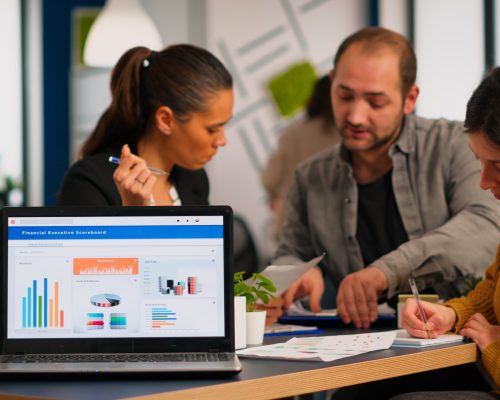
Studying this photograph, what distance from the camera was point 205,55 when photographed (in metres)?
3.25

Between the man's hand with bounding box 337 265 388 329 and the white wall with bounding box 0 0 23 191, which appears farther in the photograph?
the white wall with bounding box 0 0 23 191

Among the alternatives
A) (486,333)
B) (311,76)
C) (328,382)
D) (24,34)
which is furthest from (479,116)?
(24,34)

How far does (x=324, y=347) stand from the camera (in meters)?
2.22

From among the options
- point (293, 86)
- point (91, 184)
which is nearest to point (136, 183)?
point (91, 184)

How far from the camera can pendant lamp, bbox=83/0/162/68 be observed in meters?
5.44

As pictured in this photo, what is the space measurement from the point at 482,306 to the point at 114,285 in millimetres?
982

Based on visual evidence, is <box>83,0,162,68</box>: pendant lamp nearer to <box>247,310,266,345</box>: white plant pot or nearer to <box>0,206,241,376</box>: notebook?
<box>247,310,266,345</box>: white plant pot

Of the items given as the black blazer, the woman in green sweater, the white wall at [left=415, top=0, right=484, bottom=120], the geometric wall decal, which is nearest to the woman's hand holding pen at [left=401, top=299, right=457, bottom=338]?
the woman in green sweater

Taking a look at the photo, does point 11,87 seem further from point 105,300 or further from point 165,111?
point 105,300

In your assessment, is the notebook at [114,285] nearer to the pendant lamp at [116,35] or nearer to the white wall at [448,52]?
the pendant lamp at [116,35]

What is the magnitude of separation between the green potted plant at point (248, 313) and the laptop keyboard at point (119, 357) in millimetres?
266

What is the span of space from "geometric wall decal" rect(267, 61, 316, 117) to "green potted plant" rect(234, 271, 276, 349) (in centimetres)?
493

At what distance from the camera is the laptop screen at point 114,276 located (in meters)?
2.03

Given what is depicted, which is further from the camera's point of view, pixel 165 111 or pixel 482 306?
pixel 165 111
